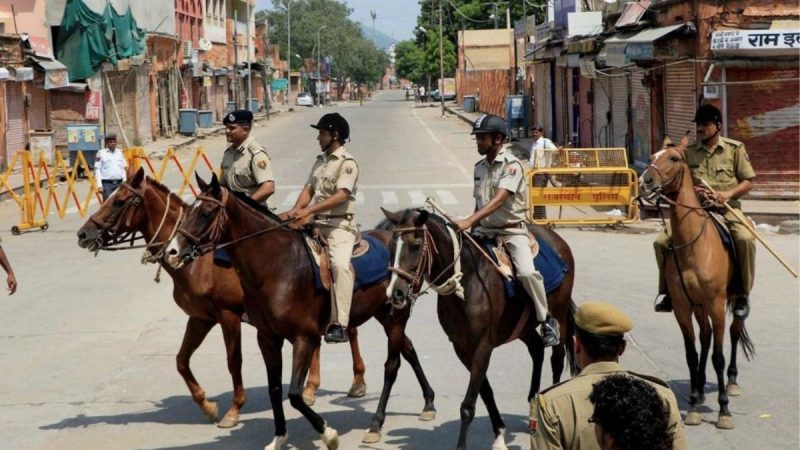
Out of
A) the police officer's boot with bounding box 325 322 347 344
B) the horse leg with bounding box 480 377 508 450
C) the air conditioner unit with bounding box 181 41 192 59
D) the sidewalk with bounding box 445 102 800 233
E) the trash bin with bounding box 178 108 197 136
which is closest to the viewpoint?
the horse leg with bounding box 480 377 508 450

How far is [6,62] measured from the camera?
35719mm

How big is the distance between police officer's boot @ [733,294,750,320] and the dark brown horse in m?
3.48

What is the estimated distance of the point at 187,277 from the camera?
9094 mm

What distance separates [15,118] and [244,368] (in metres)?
27.8

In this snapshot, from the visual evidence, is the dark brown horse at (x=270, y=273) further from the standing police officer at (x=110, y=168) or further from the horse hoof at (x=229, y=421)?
the standing police officer at (x=110, y=168)

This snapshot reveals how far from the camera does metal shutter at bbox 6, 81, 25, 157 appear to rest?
35875mm

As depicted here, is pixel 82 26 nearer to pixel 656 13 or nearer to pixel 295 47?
pixel 656 13

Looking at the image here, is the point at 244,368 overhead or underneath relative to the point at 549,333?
underneath

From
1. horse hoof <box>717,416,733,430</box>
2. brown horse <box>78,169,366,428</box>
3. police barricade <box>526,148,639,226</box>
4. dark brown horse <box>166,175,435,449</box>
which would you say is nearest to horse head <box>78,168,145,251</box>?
brown horse <box>78,169,366,428</box>

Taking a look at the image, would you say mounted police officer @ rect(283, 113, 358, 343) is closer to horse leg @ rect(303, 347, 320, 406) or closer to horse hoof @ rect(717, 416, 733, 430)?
horse leg @ rect(303, 347, 320, 406)

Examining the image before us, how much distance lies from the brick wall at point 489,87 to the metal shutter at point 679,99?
29.0 metres

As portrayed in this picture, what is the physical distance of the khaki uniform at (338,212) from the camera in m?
8.61

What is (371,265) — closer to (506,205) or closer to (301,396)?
(506,205)

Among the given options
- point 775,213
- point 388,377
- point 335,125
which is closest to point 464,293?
point 388,377
